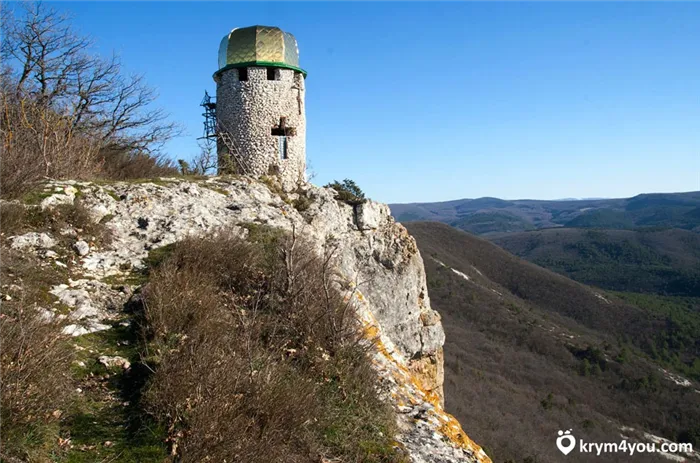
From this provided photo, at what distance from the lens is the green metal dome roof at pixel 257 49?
1391 centimetres

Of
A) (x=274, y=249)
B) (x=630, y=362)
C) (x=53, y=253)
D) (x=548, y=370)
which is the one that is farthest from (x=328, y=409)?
(x=630, y=362)

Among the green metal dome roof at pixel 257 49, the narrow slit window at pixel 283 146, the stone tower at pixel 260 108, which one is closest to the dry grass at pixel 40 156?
the stone tower at pixel 260 108

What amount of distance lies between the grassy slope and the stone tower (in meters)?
18.4

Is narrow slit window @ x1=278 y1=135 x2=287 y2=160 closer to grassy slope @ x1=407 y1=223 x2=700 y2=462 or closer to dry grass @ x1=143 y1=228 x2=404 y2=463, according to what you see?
dry grass @ x1=143 y1=228 x2=404 y2=463

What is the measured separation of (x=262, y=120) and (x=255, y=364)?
10.9 metres

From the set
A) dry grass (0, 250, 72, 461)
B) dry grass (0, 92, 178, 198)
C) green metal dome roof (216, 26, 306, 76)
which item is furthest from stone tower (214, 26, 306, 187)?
dry grass (0, 250, 72, 461)

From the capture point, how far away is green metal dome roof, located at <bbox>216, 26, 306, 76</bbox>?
13906 millimetres

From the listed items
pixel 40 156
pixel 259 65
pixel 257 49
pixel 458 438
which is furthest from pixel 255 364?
pixel 257 49

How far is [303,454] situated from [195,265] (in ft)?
9.66

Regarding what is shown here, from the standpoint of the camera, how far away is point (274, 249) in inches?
269

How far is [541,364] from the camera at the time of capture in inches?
1785

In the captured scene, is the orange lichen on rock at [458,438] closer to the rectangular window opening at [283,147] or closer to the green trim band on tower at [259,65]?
the rectangular window opening at [283,147]

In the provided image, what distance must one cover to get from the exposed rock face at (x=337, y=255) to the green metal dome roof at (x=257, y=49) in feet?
13.3

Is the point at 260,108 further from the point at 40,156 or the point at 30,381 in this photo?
the point at 30,381
